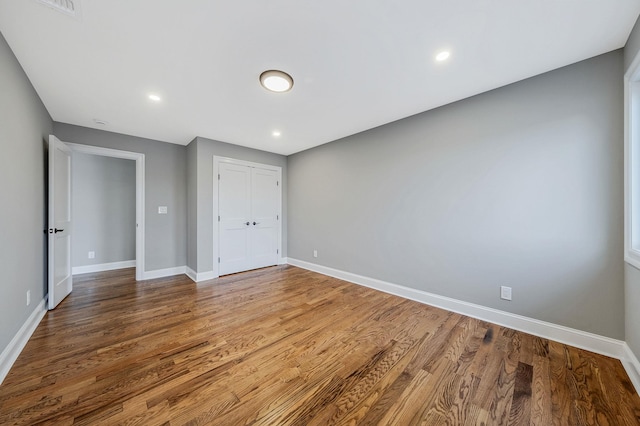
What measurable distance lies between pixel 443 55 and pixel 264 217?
3833 mm

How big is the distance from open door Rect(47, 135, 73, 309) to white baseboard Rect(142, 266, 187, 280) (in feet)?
2.91

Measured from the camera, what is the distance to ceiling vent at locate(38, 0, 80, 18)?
139 centimetres

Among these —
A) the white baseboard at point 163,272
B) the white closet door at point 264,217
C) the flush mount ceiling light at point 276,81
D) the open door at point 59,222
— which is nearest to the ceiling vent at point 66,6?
the flush mount ceiling light at point 276,81

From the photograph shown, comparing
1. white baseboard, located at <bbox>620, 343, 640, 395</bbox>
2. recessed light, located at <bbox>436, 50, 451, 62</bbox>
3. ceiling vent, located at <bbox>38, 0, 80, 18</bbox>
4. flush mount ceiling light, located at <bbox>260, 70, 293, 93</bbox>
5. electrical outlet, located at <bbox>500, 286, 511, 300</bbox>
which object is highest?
ceiling vent, located at <bbox>38, 0, 80, 18</bbox>

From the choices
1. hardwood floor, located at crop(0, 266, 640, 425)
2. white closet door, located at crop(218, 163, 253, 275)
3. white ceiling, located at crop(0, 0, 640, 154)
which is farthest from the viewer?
white closet door, located at crop(218, 163, 253, 275)

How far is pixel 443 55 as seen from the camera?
72.7 inches

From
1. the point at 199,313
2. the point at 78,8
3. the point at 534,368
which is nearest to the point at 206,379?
the point at 199,313

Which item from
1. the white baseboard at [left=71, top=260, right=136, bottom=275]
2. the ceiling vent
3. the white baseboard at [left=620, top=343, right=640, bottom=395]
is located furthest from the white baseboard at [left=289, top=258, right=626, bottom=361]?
the white baseboard at [left=71, top=260, right=136, bottom=275]

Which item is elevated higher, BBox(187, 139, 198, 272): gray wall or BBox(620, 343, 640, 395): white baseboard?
BBox(187, 139, 198, 272): gray wall

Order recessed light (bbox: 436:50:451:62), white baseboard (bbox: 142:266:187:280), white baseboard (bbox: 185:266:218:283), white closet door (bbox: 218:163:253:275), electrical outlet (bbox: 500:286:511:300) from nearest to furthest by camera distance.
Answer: recessed light (bbox: 436:50:451:62), electrical outlet (bbox: 500:286:511:300), white baseboard (bbox: 185:266:218:283), white baseboard (bbox: 142:266:187:280), white closet door (bbox: 218:163:253:275)

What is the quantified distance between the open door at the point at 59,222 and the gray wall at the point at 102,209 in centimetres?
143

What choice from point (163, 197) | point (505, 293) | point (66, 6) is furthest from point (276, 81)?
point (163, 197)

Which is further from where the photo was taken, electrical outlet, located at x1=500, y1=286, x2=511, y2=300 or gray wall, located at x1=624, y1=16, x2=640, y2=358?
electrical outlet, located at x1=500, y1=286, x2=511, y2=300

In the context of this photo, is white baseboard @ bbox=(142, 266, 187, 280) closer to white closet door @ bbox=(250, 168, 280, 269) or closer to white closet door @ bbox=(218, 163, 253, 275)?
white closet door @ bbox=(218, 163, 253, 275)
